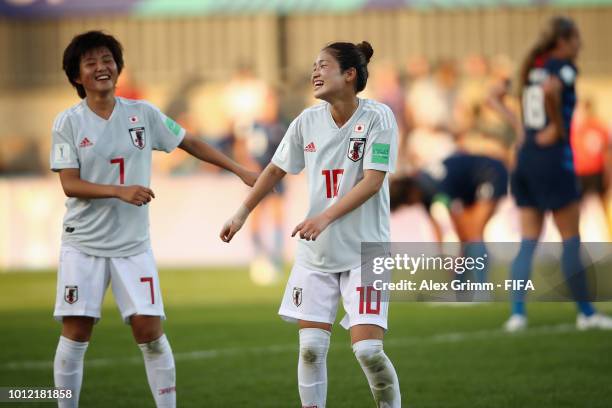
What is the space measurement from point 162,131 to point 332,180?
1098 mm

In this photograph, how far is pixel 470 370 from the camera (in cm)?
815

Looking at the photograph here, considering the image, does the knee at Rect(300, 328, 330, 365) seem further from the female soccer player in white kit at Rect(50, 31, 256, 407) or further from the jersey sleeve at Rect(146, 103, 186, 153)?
the jersey sleeve at Rect(146, 103, 186, 153)

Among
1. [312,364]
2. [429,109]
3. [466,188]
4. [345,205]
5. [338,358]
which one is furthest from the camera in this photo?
[429,109]

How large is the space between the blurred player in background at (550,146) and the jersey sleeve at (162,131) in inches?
158

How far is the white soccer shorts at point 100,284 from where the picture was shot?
20.0 feet

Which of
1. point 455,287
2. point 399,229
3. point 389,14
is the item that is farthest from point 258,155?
point 455,287

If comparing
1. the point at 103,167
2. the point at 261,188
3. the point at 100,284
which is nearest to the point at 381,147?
the point at 261,188

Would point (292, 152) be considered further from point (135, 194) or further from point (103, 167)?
point (103, 167)

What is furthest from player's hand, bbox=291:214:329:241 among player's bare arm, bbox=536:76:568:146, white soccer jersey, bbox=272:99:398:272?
player's bare arm, bbox=536:76:568:146

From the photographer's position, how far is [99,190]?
6.02 metres

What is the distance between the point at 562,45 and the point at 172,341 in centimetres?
403

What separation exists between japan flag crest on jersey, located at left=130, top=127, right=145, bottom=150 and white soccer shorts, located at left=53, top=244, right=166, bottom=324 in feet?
1.91

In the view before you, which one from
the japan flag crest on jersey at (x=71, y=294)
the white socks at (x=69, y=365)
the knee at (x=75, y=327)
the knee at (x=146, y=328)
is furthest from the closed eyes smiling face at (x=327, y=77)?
the white socks at (x=69, y=365)

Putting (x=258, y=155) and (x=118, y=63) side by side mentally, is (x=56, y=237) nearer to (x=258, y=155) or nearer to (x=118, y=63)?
(x=258, y=155)
